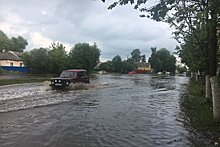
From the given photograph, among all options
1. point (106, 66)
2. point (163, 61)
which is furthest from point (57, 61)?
point (163, 61)

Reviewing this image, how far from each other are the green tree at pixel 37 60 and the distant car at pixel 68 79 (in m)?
42.1

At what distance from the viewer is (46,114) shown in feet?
43.6

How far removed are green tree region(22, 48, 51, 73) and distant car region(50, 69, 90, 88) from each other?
42.1 metres

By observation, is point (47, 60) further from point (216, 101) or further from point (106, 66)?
point (216, 101)

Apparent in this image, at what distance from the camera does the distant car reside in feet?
92.2

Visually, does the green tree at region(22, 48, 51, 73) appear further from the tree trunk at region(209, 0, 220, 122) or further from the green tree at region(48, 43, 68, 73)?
the tree trunk at region(209, 0, 220, 122)

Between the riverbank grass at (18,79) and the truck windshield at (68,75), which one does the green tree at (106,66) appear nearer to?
the riverbank grass at (18,79)

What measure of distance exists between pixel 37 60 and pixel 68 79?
4648 centimetres

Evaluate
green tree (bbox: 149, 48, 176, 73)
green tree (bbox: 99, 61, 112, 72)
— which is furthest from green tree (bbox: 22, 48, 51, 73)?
green tree (bbox: 149, 48, 176, 73)

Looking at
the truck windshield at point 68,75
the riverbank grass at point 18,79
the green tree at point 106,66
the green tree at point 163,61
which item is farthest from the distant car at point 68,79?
the green tree at point 163,61

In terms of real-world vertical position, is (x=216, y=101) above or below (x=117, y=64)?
below

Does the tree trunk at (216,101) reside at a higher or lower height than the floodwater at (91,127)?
higher

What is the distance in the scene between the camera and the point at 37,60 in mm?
73000

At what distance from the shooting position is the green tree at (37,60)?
7275cm
